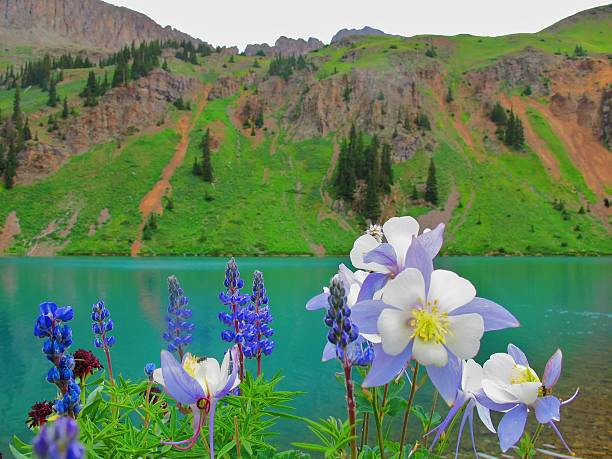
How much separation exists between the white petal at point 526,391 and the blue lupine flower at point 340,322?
84 centimetres

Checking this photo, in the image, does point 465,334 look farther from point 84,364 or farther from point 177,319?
point 84,364

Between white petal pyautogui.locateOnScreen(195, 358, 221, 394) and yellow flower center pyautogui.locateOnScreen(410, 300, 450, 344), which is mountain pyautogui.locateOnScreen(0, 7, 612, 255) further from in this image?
yellow flower center pyautogui.locateOnScreen(410, 300, 450, 344)

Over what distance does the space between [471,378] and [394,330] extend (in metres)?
0.93

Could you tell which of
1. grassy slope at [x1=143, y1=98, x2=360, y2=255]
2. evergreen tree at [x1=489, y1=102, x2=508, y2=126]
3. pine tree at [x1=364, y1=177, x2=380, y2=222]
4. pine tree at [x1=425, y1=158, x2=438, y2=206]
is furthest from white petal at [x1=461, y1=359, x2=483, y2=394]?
evergreen tree at [x1=489, y1=102, x2=508, y2=126]

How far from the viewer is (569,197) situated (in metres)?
112

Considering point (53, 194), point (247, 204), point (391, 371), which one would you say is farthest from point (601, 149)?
point (391, 371)

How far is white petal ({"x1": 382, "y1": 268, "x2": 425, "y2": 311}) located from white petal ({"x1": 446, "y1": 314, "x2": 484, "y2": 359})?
0.49 ft

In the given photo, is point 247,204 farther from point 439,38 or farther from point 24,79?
point 439,38

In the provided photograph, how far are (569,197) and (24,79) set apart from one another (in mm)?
167427

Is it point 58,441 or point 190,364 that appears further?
point 190,364

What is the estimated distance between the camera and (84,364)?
Answer: 12.0 ft

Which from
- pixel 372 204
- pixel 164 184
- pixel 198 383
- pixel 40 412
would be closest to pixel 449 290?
pixel 198 383

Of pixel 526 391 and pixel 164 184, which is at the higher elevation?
pixel 526 391

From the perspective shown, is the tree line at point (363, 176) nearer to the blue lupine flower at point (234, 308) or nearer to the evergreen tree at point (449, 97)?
the evergreen tree at point (449, 97)
